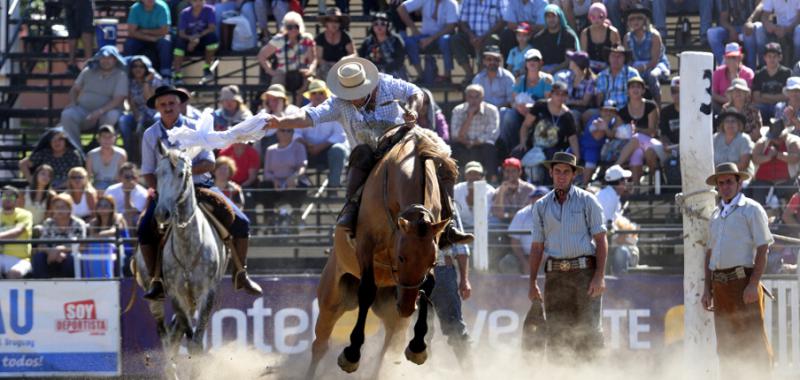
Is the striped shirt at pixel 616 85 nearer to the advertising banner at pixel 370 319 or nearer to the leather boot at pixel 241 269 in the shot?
the advertising banner at pixel 370 319

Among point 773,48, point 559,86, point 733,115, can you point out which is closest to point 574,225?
point 733,115

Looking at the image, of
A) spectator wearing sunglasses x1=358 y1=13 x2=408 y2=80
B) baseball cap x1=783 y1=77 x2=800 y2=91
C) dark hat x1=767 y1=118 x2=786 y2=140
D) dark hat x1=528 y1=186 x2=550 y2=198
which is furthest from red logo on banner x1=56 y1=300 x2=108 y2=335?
baseball cap x1=783 y1=77 x2=800 y2=91

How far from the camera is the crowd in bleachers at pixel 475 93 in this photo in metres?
15.9

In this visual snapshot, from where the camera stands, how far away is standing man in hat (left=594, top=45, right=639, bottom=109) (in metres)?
17.4

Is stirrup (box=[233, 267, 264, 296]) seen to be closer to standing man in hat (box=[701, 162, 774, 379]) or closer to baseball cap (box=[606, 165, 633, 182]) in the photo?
standing man in hat (box=[701, 162, 774, 379])

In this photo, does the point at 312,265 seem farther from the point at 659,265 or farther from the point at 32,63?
the point at 32,63

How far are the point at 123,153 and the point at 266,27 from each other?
3.77 m

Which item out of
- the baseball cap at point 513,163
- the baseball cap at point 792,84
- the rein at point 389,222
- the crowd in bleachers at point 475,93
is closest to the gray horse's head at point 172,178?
the rein at point 389,222

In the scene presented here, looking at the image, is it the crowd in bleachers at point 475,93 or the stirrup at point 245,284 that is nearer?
the stirrup at point 245,284

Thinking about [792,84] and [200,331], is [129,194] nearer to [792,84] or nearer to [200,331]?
[200,331]

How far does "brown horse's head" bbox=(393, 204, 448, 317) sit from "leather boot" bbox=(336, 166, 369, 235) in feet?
2.66

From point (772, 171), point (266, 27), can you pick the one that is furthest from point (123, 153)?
point (772, 171)

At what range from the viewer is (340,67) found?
1091 centimetres

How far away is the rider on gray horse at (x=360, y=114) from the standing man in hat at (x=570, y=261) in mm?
1339
